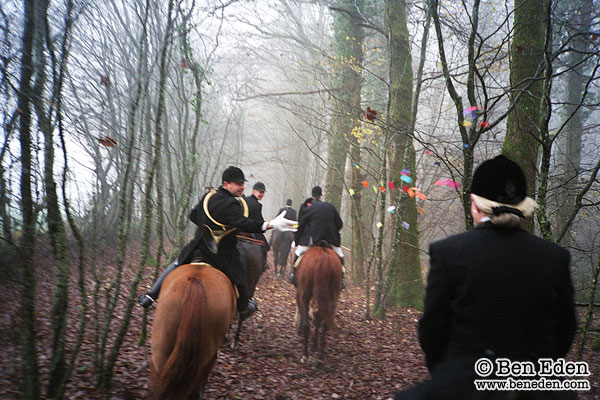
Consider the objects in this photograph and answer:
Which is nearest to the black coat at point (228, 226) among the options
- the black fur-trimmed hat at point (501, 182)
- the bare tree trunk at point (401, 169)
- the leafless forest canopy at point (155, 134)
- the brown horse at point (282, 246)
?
Answer: the leafless forest canopy at point (155, 134)

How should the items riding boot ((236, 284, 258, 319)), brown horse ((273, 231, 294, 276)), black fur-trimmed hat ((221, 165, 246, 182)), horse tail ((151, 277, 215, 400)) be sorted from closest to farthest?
horse tail ((151, 277, 215, 400)) → riding boot ((236, 284, 258, 319)) → black fur-trimmed hat ((221, 165, 246, 182)) → brown horse ((273, 231, 294, 276))

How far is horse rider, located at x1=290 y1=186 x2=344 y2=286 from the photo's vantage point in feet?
22.1

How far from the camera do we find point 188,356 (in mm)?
3377

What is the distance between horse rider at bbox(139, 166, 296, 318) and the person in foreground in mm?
3072

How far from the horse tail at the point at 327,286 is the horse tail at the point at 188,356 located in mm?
2849

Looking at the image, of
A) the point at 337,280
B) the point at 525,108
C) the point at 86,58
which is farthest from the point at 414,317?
the point at 86,58

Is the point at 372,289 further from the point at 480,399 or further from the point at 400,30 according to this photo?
the point at 480,399

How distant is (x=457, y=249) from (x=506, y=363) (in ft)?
1.84

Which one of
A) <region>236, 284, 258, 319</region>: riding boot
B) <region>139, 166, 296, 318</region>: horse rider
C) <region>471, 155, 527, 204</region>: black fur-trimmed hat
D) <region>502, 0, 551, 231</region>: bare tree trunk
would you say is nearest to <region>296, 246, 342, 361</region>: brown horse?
<region>236, 284, 258, 319</region>: riding boot

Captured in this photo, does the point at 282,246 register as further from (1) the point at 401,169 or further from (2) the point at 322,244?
(2) the point at 322,244

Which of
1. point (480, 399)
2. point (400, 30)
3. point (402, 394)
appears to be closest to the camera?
point (480, 399)

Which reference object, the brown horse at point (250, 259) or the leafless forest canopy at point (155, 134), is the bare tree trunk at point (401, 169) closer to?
the leafless forest canopy at point (155, 134)

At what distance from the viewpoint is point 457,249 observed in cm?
196

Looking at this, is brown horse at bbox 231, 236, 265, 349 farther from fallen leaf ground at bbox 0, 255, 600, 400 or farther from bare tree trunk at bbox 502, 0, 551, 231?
bare tree trunk at bbox 502, 0, 551, 231
